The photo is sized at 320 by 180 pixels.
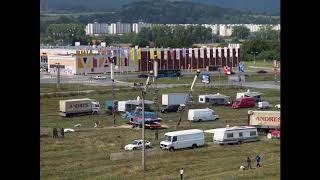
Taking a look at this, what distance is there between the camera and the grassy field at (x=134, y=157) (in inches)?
→ 223

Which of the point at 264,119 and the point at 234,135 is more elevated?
the point at 264,119

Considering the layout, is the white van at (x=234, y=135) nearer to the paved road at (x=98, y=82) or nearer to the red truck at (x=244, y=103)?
the red truck at (x=244, y=103)

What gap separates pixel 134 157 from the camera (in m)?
6.74

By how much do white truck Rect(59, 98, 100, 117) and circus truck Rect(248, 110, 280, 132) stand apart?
11.0 feet

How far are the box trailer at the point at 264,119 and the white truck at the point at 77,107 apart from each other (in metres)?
3.37

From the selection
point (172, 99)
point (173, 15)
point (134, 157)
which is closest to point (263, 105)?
point (172, 99)

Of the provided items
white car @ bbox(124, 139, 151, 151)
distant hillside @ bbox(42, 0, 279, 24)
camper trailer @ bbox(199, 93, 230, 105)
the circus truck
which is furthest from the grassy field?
distant hillside @ bbox(42, 0, 279, 24)

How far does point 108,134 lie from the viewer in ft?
27.4

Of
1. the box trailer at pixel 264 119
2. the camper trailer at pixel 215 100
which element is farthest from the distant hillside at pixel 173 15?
the box trailer at pixel 264 119

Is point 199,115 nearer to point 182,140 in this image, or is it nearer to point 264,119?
point 264,119

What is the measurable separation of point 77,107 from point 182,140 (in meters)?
3.77
